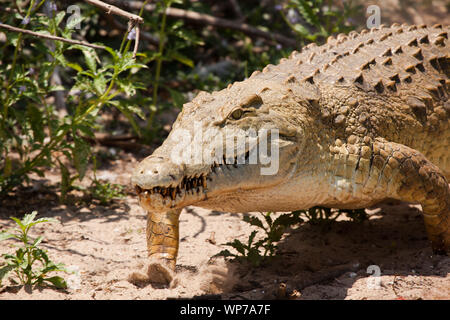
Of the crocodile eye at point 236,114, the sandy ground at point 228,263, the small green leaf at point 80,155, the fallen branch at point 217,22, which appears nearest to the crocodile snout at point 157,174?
the crocodile eye at point 236,114

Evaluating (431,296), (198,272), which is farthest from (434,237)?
(198,272)

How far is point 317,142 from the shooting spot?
12.9 ft

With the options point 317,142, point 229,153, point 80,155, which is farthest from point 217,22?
point 229,153

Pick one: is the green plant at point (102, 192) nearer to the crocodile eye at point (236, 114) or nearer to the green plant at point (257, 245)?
the green plant at point (257, 245)

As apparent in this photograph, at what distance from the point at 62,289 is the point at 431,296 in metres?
2.50

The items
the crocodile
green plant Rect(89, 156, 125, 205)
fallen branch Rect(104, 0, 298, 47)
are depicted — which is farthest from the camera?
fallen branch Rect(104, 0, 298, 47)

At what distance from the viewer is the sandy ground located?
12.1 feet

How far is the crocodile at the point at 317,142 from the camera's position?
341 centimetres

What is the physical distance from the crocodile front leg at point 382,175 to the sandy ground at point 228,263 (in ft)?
1.80

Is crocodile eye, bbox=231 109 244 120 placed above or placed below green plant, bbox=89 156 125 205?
above

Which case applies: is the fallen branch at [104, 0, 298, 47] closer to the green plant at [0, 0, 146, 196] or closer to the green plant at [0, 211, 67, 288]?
the green plant at [0, 0, 146, 196]

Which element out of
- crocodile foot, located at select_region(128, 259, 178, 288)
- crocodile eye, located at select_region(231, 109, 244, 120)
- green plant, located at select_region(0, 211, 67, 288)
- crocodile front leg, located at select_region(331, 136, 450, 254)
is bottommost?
crocodile foot, located at select_region(128, 259, 178, 288)

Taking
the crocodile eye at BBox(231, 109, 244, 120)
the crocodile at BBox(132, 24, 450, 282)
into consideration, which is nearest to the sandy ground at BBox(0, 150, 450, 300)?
the crocodile at BBox(132, 24, 450, 282)

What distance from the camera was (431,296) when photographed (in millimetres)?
3504
